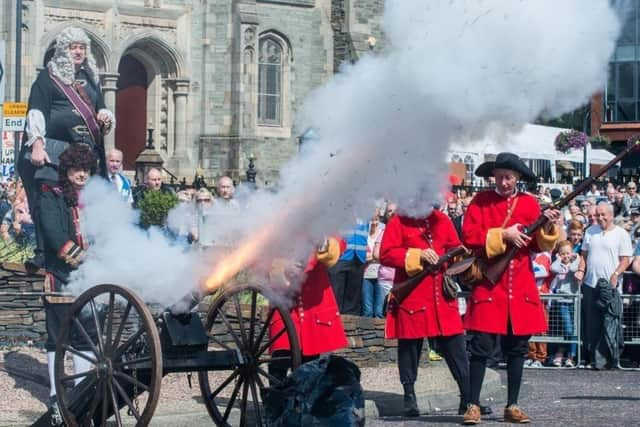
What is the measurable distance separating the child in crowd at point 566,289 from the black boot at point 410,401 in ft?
15.5

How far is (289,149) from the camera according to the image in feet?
129

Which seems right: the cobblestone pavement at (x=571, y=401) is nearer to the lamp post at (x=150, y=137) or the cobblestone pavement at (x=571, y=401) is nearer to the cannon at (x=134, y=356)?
the cannon at (x=134, y=356)

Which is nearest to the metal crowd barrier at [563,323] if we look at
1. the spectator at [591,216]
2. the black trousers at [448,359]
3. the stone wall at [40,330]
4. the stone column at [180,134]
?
the spectator at [591,216]

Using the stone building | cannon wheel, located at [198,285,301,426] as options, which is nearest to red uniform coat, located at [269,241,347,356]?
cannon wheel, located at [198,285,301,426]

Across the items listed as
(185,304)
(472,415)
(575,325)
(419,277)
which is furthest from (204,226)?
(575,325)

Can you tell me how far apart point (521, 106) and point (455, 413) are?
347 centimetres

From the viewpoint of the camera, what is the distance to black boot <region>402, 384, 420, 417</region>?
11633 millimetres

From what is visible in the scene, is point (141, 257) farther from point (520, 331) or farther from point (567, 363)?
point (567, 363)

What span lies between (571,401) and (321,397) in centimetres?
467

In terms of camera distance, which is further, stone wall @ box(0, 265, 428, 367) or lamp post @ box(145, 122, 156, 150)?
lamp post @ box(145, 122, 156, 150)

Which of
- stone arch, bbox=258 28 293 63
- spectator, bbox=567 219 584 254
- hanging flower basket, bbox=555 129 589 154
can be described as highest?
stone arch, bbox=258 28 293 63

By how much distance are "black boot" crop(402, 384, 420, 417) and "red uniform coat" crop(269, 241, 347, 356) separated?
2.85 feet

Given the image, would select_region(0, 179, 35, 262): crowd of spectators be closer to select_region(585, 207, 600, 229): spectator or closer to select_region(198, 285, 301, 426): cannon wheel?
select_region(198, 285, 301, 426): cannon wheel

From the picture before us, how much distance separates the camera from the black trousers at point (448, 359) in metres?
11.4
